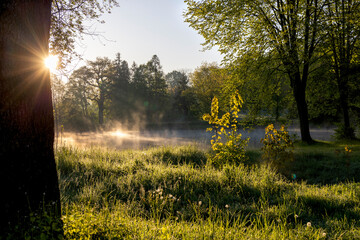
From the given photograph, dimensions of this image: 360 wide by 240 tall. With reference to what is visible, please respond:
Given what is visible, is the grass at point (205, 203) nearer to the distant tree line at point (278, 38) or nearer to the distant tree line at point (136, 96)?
the distant tree line at point (278, 38)

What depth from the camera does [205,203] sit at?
411 centimetres

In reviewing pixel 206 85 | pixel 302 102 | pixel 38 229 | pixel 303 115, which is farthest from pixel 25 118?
pixel 206 85

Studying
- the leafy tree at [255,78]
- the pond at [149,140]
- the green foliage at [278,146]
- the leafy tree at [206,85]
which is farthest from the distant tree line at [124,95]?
the green foliage at [278,146]

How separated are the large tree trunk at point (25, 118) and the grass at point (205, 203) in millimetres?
519

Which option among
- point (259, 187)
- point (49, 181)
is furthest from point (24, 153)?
point (259, 187)

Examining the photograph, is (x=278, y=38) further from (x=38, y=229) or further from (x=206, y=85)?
(x=206, y=85)

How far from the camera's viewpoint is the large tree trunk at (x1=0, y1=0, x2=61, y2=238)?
2.48 meters

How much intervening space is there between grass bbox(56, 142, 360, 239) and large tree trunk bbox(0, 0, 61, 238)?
0.52m

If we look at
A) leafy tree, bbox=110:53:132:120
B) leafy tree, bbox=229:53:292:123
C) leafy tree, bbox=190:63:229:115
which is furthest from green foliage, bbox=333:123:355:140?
leafy tree, bbox=110:53:132:120

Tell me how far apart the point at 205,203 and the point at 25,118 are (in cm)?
315

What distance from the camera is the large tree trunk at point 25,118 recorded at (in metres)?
2.48

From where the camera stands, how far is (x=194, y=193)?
4.52m

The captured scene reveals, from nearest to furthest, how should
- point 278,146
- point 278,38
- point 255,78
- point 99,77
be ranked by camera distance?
point 278,146 → point 278,38 → point 255,78 → point 99,77

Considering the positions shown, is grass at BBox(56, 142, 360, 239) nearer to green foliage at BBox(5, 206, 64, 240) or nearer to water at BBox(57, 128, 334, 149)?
green foliage at BBox(5, 206, 64, 240)
